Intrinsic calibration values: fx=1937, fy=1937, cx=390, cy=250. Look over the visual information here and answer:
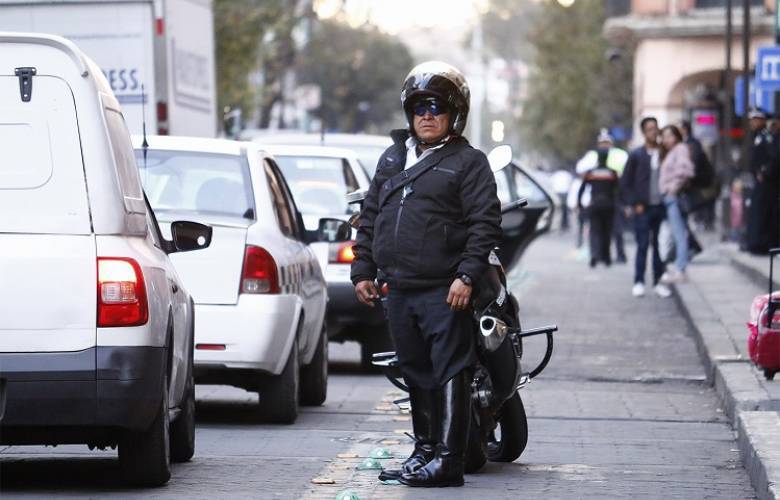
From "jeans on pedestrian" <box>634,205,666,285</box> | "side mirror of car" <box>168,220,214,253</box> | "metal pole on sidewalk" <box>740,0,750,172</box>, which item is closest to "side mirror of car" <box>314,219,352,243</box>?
"side mirror of car" <box>168,220,214,253</box>

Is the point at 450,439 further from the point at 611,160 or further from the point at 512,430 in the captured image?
the point at 611,160

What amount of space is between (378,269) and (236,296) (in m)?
2.18

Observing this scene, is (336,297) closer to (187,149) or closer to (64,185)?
(187,149)

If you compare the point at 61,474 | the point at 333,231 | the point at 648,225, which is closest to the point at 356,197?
the point at 61,474

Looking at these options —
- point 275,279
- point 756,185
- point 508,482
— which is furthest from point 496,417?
point 756,185

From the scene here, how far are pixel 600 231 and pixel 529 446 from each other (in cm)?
1869

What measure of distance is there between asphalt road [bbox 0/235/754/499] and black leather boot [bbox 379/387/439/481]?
94 mm

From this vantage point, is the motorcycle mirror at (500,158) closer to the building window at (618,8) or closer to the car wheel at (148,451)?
the car wheel at (148,451)

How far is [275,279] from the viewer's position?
10219 mm

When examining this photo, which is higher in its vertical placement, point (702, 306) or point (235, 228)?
point (235, 228)

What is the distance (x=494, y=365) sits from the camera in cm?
812

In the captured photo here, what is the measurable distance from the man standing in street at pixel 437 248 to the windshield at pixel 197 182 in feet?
9.42

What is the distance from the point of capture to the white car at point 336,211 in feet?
45.2

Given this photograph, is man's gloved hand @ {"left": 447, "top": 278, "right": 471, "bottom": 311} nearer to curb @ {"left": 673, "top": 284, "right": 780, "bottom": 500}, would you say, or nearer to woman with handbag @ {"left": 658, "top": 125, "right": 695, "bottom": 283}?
curb @ {"left": 673, "top": 284, "right": 780, "bottom": 500}
